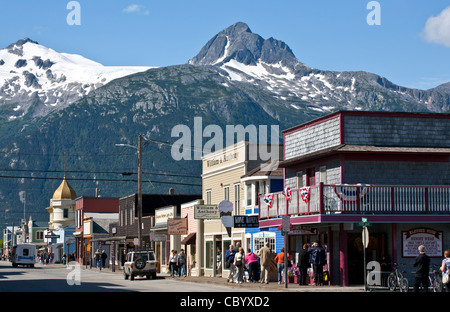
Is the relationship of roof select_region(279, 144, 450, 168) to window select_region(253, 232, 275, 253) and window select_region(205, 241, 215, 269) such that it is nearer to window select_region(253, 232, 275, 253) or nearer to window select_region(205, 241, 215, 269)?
window select_region(253, 232, 275, 253)

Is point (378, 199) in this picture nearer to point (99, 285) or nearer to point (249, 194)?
point (99, 285)

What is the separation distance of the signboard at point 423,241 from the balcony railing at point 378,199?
1142 millimetres

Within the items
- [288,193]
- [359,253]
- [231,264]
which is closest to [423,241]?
[359,253]

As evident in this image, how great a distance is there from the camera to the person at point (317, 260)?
33281mm

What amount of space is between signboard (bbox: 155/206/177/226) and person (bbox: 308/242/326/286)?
973 inches

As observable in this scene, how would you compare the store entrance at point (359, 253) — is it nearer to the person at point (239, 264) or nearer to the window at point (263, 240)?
the person at point (239, 264)

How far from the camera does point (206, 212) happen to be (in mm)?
46938

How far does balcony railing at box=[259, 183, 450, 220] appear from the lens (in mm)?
32312

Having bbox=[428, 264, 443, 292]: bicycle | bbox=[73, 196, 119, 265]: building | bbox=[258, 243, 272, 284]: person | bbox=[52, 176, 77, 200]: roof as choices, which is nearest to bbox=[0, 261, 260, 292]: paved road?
bbox=[258, 243, 272, 284]: person

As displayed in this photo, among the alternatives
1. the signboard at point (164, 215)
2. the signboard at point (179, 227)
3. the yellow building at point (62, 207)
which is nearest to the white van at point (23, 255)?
the signboard at point (164, 215)

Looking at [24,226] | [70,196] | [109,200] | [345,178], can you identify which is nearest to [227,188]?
[345,178]

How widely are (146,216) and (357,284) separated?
1371 inches

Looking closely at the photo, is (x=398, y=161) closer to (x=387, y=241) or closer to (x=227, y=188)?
(x=387, y=241)

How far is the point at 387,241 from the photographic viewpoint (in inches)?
1334
